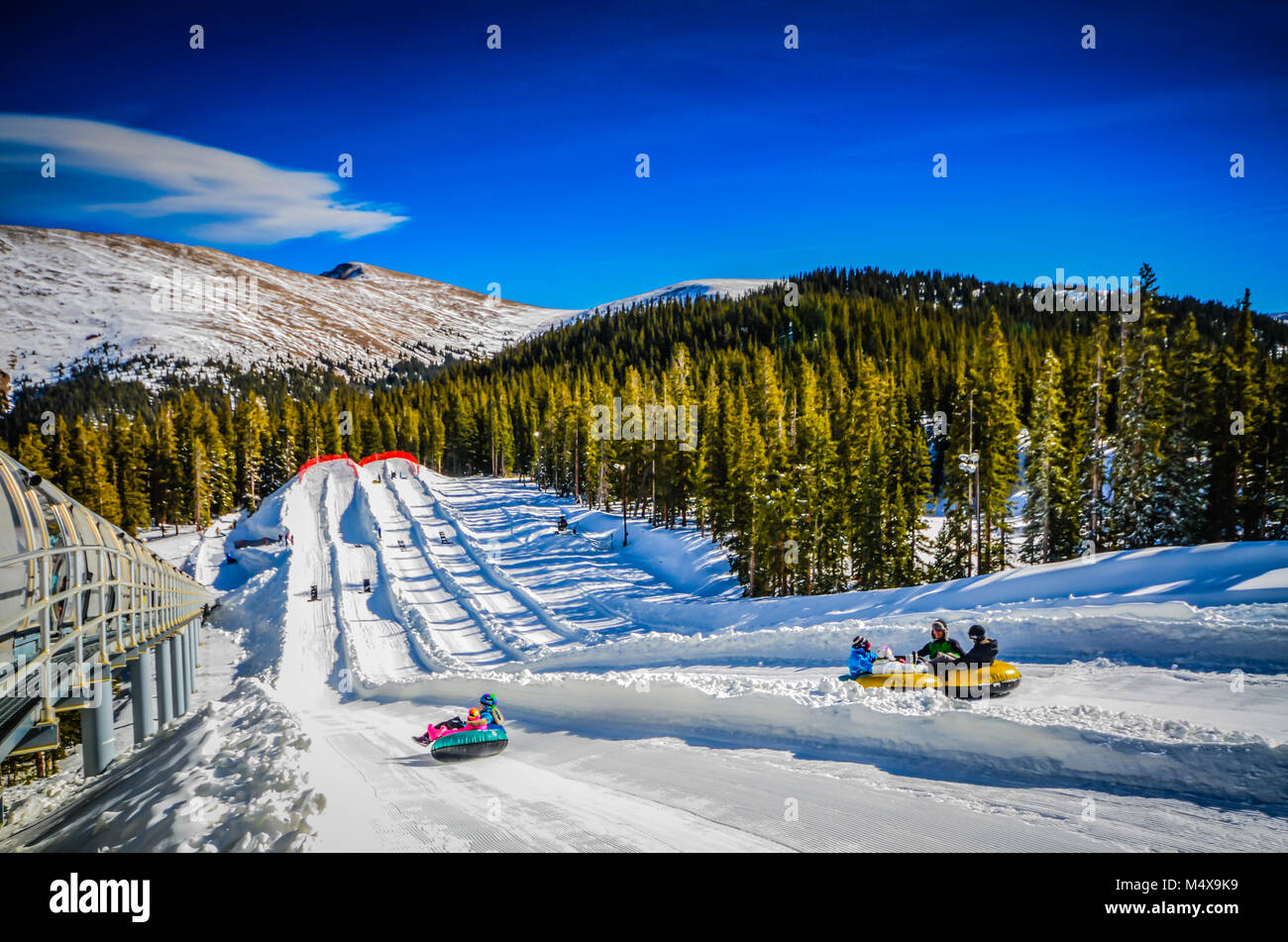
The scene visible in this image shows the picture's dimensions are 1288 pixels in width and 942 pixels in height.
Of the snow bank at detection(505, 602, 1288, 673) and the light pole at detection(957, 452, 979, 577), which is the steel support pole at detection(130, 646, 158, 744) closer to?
the snow bank at detection(505, 602, 1288, 673)

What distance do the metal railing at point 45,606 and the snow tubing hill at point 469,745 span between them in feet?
16.9

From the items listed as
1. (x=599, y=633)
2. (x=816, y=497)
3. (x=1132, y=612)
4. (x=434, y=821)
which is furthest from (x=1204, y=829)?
(x=816, y=497)

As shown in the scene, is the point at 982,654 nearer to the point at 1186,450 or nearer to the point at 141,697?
the point at 141,697

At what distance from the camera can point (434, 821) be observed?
311 inches

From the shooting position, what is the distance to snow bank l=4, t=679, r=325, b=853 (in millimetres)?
7223

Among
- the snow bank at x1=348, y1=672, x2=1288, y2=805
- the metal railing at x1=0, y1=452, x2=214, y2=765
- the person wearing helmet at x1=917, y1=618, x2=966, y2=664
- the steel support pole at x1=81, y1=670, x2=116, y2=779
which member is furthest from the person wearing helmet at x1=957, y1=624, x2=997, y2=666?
the steel support pole at x1=81, y1=670, x2=116, y2=779

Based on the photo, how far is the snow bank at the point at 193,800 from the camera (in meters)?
7.22

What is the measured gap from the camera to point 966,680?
437 inches

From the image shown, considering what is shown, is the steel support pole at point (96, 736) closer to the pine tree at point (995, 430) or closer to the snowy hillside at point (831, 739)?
the snowy hillside at point (831, 739)

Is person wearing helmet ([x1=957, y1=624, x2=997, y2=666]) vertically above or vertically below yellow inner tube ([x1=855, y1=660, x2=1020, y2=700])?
above

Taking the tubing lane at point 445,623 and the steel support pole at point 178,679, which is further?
the tubing lane at point 445,623

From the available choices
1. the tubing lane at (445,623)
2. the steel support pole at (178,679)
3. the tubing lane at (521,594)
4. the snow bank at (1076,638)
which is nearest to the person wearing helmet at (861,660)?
the snow bank at (1076,638)

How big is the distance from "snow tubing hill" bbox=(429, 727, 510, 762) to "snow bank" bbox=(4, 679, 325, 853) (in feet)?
7.39

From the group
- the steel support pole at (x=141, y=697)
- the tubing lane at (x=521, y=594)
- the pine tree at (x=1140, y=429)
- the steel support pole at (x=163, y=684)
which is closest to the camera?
the steel support pole at (x=141, y=697)
